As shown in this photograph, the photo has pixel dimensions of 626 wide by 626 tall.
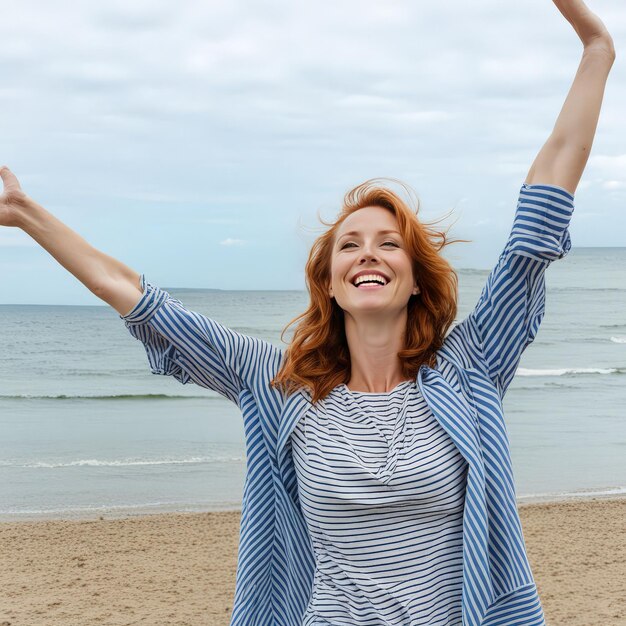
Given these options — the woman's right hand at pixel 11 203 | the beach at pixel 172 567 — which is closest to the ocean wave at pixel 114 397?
the beach at pixel 172 567

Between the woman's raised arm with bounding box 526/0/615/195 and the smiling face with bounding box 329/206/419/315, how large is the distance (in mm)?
410

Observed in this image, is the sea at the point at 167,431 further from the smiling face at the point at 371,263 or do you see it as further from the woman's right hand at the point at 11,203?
the woman's right hand at the point at 11,203

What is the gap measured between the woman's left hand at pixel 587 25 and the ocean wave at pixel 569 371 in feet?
66.7

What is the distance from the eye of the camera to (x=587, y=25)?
235cm

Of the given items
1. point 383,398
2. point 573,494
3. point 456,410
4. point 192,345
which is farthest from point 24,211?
point 573,494

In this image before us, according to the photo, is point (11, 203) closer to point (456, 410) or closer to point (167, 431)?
point (456, 410)

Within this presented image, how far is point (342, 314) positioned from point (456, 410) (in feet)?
1.78

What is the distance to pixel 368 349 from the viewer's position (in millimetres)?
2465

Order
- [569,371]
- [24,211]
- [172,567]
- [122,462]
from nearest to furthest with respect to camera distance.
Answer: [24,211], [172,567], [122,462], [569,371]

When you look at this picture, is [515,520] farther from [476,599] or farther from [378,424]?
[378,424]

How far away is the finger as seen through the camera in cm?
250

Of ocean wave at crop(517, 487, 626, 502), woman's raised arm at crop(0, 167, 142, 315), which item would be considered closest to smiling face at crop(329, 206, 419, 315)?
woman's raised arm at crop(0, 167, 142, 315)

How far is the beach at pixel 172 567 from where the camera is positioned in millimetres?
6234

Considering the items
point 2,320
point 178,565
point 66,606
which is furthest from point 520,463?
point 2,320
